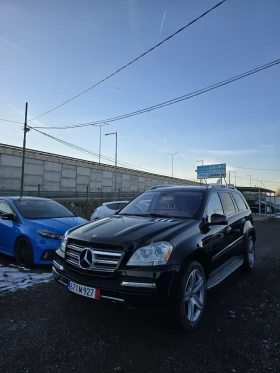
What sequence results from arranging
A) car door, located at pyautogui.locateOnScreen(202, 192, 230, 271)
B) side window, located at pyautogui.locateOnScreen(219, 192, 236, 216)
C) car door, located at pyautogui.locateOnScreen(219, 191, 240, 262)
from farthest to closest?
side window, located at pyautogui.locateOnScreen(219, 192, 236, 216), car door, located at pyautogui.locateOnScreen(219, 191, 240, 262), car door, located at pyautogui.locateOnScreen(202, 192, 230, 271)

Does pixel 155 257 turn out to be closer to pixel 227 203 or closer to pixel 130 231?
pixel 130 231

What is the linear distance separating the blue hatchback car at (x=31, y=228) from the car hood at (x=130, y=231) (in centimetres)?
198

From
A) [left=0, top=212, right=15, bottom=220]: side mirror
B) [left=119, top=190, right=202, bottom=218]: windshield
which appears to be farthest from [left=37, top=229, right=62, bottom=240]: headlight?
[left=119, top=190, right=202, bottom=218]: windshield

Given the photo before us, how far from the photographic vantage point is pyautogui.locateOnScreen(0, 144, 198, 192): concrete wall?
24578mm

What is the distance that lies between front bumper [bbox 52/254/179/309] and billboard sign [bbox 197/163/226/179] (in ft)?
132

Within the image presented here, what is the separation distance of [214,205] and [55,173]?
88.0 feet

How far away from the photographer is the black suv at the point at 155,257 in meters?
2.74

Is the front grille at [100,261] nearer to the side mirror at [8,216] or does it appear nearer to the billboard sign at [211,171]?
the side mirror at [8,216]

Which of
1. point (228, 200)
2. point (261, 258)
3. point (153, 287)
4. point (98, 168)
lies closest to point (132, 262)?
point (153, 287)

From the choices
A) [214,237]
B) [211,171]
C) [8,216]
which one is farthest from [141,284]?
[211,171]

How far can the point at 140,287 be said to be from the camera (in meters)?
2.70

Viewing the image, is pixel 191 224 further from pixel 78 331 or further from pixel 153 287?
pixel 78 331

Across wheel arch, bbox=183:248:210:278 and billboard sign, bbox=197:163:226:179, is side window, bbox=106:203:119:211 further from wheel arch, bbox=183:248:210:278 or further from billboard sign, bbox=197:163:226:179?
billboard sign, bbox=197:163:226:179

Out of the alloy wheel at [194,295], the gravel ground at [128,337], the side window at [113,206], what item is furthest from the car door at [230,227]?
the side window at [113,206]
